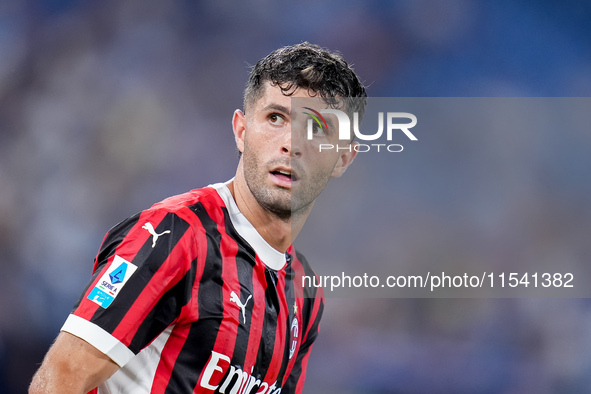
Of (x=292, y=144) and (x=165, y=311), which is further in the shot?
(x=292, y=144)

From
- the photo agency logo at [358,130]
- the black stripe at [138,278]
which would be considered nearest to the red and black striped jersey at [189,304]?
the black stripe at [138,278]

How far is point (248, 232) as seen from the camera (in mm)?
1972

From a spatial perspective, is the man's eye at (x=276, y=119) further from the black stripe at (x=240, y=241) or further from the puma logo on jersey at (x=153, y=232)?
the puma logo on jersey at (x=153, y=232)

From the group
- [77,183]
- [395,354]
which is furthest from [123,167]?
[395,354]

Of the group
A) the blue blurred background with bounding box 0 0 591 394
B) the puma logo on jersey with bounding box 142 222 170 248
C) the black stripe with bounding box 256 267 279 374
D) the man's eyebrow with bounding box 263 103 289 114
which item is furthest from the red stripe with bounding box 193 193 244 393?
the blue blurred background with bounding box 0 0 591 394

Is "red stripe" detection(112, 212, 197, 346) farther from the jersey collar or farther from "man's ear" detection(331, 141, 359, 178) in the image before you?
"man's ear" detection(331, 141, 359, 178)

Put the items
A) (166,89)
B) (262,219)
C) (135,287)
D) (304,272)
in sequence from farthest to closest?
(166,89)
(304,272)
(262,219)
(135,287)

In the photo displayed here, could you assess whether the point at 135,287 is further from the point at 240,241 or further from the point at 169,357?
the point at 240,241

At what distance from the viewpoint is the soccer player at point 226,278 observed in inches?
60.9

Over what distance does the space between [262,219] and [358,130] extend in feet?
1.77

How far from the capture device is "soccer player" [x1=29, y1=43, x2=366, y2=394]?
5.08 ft

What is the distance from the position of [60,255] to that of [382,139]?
2.36 metres

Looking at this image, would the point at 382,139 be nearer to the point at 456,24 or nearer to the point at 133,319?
the point at 133,319

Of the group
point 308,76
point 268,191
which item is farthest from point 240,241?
point 308,76
